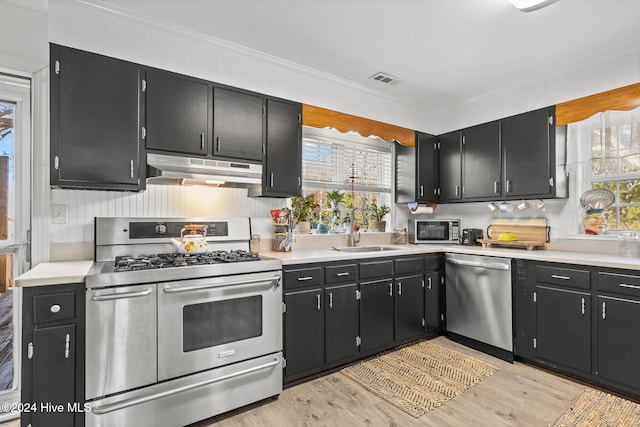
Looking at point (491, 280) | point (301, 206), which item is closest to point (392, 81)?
point (301, 206)

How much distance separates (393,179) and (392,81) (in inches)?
45.1

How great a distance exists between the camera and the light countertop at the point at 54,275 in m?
1.64

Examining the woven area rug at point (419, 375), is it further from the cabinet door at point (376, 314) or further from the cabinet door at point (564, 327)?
the cabinet door at point (564, 327)

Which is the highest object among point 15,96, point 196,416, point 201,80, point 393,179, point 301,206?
point 201,80

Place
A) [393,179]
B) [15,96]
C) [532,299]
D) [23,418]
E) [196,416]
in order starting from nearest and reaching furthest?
[23,418] → [196,416] → [15,96] → [532,299] → [393,179]

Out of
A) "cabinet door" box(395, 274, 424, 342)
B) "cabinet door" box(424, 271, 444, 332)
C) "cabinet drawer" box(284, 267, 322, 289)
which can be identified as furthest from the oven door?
"cabinet door" box(424, 271, 444, 332)

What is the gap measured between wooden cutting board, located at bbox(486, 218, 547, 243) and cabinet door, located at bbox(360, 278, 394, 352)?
1490 millimetres

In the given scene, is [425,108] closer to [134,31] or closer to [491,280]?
[491,280]

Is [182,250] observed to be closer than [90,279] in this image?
No

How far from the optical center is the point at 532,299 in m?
2.84

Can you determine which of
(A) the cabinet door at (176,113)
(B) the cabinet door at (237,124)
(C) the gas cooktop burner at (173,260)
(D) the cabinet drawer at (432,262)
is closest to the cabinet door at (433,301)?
(D) the cabinet drawer at (432,262)

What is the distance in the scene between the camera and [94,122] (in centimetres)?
215

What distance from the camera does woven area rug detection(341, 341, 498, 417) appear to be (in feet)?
7.72

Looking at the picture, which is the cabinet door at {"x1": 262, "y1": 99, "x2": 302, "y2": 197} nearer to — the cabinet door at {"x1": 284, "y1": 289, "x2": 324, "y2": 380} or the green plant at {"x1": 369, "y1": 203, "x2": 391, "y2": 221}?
the cabinet door at {"x1": 284, "y1": 289, "x2": 324, "y2": 380}
